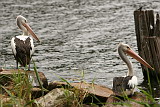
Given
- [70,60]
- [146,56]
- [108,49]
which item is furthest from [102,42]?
[146,56]

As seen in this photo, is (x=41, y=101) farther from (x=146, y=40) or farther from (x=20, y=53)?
(x=146, y=40)

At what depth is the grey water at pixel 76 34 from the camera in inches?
574

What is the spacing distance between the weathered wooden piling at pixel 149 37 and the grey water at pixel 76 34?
37.6 inches

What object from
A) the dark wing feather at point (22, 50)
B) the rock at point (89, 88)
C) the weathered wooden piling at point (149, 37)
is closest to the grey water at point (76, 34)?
the rock at point (89, 88)

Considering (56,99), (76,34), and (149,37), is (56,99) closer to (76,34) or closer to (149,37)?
(149,37)

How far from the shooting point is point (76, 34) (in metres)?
19.8

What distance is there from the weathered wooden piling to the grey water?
3.13 feet

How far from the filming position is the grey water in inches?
574

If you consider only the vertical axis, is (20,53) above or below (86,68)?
above

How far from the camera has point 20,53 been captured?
10.9m

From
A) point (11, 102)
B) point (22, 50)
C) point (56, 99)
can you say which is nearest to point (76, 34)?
point (22, 50)

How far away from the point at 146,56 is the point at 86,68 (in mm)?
2938

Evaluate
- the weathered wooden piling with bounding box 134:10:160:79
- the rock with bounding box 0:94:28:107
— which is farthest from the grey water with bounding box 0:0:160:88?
the rock with bounding box 0:94:28:107

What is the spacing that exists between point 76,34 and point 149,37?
814 centimetres
